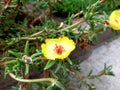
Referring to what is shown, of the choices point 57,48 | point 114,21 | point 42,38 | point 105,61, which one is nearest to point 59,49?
point 57,48

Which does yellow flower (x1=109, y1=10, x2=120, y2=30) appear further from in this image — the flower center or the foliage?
the flower center

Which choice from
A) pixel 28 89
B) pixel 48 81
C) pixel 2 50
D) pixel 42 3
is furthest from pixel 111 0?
pixel 42 3

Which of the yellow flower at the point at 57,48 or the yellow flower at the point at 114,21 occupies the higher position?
the yellow flower at the point at 114,21

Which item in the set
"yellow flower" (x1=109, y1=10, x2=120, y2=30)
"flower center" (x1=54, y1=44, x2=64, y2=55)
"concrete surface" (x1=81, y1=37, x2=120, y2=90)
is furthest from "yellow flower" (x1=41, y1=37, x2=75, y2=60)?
"concrete surface" (x1=81, y1=37, x2=120, y2=90)

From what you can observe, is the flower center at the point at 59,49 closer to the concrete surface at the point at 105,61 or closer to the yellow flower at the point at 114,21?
the yellow flower at the point at 114,21

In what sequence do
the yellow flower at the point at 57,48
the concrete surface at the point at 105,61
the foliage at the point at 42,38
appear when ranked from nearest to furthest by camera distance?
1. the yellow flower at the point at 57,48
2. the foliage at the point at 42,38
3. the concrete surface at the point at 105,61

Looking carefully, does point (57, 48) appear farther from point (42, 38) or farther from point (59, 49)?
point (42, 38)

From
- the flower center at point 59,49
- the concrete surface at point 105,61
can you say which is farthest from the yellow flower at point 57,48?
the concrete surface at point 105,61
